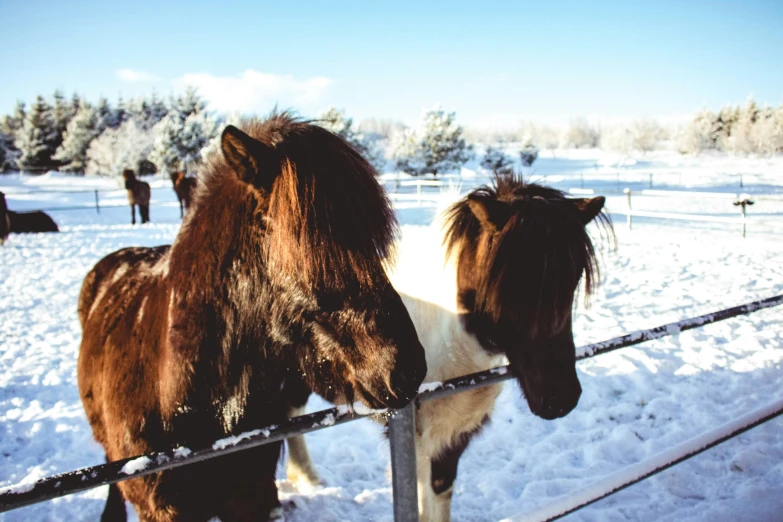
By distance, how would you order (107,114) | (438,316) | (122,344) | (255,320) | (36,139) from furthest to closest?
(107,114)
(36,139)
(438,316)
(122,344)
(255,320)

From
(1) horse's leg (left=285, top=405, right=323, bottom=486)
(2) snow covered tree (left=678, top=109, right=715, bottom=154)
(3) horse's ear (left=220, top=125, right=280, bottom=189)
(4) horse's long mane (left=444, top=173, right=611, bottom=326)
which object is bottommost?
(1) horse's leg (left=285, top=405, right=323, bottom=486)

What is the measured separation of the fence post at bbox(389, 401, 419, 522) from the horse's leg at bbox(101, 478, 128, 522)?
2157 millimetres

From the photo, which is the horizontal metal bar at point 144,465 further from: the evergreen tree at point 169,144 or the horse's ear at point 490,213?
the evergreen tree at point 169,144

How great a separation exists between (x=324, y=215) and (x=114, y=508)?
264 centimetres

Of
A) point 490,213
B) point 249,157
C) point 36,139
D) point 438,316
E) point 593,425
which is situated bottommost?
point 593,425

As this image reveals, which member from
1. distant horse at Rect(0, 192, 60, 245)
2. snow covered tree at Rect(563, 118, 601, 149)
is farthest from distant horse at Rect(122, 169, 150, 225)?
snow covered tree at Rect(563, 118, 601, 149)

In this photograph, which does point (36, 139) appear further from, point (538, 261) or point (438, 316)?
point (538, 261)

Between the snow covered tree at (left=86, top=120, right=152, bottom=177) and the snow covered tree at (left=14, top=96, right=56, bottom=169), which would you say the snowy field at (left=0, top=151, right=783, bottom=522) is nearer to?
the snow covered tree at (left=86, top=120, right=152, bottom=177)

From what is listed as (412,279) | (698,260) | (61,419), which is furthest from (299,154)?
(698,260)

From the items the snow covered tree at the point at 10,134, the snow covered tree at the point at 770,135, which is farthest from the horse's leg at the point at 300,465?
the snow covered tree at the point at 10,134

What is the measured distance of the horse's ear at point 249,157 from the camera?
1.25 meters

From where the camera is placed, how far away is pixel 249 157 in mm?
1296

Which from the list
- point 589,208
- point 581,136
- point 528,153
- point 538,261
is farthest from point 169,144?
point 581,136

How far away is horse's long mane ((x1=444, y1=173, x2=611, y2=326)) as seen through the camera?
2.03 meters
